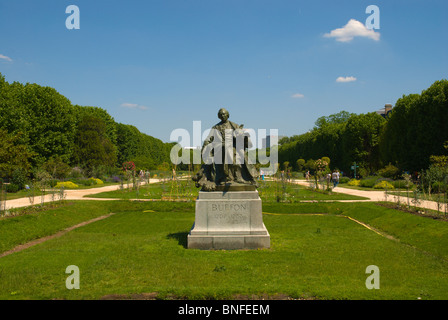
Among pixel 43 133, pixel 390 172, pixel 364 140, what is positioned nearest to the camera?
pixel 43 133

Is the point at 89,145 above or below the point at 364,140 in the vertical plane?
below

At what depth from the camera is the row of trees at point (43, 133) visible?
83.1ft

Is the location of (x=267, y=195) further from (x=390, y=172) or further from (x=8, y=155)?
(x=390, y=172)

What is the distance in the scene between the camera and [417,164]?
3425cm

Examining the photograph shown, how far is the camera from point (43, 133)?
118ft

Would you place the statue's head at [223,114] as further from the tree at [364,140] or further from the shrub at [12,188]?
the tree at [364,140]

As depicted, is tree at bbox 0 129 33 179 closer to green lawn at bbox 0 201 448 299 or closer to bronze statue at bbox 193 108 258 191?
green lawn at bbox 0 201 448 299

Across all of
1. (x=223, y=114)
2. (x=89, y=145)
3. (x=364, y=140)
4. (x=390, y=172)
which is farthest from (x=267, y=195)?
(x=364, y=140)

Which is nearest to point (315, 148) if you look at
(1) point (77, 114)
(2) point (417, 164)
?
(2) point (417, 164)

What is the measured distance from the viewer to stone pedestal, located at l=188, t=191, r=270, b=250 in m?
8.85

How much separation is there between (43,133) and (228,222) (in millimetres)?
33427

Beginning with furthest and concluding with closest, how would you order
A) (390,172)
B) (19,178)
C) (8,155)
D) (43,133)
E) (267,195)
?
(390,172) → (43,133) → (19,178) → (267,195) → (8,155)

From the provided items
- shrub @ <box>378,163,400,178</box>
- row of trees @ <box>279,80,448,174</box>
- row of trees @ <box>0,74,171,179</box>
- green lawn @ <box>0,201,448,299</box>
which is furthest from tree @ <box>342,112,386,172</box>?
green lawn @ <box>0,201,448,299</box>
